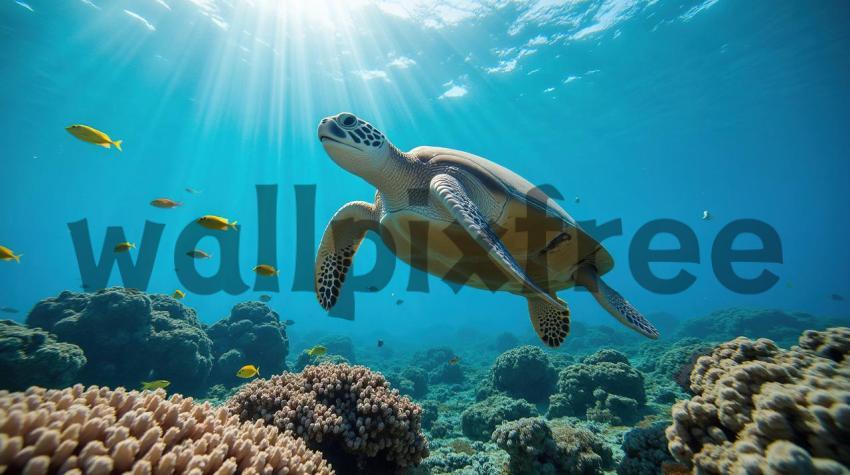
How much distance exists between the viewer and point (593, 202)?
223 feet

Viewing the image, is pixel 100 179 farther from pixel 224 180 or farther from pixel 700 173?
pixel 700 173

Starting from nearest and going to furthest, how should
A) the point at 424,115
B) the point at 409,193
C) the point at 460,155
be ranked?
the point at 409,193, the point at 460,155, the point at 424,115

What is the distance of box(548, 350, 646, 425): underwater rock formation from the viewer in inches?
239

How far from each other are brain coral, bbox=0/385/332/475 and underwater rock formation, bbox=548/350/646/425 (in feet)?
19.7

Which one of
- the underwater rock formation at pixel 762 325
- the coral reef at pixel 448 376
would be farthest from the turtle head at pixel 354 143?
the underwater rock formation at pixel 762 325

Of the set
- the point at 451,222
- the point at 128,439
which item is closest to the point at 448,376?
the point at 451,222

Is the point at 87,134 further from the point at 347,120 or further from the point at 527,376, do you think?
the point at 527,376

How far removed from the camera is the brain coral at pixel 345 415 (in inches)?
117

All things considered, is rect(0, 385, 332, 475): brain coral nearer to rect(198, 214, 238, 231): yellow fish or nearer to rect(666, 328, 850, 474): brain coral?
rect(666, 328, 850, 474): brain coral

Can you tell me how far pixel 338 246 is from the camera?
4.98 m

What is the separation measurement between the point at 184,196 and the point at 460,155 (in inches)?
3125

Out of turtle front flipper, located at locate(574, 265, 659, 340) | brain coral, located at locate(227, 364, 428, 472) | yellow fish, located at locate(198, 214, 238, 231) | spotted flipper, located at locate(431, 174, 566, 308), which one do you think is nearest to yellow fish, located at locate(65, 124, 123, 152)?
yellow fish, located at locate(198, 214, 238, 231)

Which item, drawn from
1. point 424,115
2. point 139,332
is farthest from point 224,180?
point 139,332

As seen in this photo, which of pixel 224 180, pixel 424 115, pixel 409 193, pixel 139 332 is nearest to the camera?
pixel 409 193
